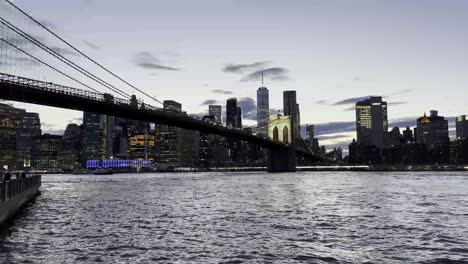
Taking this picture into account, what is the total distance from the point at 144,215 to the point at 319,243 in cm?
1207

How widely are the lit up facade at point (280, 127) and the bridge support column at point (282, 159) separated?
43.0ft

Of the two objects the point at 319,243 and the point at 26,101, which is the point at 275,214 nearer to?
the point at 319,243

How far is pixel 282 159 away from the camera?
445 feet

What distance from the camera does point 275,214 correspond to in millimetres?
24703

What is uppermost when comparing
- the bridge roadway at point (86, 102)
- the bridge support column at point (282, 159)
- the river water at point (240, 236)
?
the bridge roadway at point (86, 102)

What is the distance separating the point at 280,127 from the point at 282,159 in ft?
72.4

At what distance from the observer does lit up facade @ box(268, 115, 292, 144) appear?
150 metres

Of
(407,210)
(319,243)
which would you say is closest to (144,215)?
(319,243)

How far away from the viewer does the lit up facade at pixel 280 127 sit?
150350mm

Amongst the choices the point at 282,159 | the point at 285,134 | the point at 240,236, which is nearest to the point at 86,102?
the point at 240,236

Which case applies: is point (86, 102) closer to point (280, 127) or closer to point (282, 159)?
point (282, 159)

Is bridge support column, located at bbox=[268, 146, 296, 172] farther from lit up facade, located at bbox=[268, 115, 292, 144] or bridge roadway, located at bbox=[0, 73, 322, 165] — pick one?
bridge roadway, located at bbox=[0, 73, 322, 165]

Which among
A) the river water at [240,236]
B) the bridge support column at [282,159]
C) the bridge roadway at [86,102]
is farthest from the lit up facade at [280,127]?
the river water at [240,236]

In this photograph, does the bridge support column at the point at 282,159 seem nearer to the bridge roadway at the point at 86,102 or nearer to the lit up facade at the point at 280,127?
the lit up facade at the point at 280,127
